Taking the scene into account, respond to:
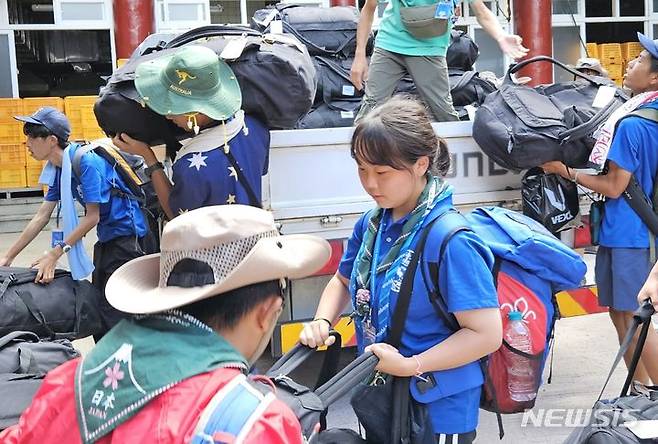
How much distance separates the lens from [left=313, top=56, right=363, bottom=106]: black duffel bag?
4957 mm

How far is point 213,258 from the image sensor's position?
1.39 m

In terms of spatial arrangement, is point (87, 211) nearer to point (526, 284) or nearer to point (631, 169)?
point (526, 284)

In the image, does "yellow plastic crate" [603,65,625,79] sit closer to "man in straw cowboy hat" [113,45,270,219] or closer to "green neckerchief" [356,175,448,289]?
"man in straw cowboy hat" [113,45,270,219]

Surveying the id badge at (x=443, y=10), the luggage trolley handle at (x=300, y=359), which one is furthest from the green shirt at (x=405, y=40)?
the luggage trolley handle at (x=300, y=359)

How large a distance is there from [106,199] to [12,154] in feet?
28.2

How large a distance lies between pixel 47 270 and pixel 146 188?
2.16 feet

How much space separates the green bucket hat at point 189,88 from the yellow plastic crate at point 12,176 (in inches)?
372

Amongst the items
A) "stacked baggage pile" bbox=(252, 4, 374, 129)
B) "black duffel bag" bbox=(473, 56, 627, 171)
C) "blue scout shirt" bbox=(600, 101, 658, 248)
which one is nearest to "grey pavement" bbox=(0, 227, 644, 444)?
"blue scout shirt" bbox=(600, 101, 658, 248)

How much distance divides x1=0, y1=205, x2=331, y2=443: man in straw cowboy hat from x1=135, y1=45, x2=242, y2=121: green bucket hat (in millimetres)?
1652

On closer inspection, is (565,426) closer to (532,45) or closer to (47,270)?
(47,270)

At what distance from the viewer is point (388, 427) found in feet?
6.80

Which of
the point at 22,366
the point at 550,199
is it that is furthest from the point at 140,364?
the point at 550,199

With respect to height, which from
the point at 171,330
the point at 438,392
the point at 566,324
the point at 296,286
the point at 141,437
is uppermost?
the point at 171,330

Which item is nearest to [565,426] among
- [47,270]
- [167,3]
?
[47,270]
